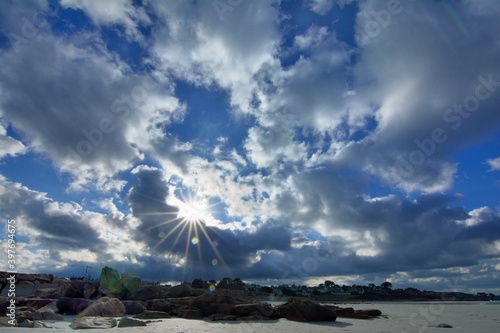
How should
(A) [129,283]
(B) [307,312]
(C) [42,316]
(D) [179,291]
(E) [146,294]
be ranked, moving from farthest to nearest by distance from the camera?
(A) [129,283] < (D) [179,291] < (E) [146,294] < (B) [307,312] < (C) [42,316]

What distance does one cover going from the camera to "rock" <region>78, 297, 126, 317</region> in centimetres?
2214

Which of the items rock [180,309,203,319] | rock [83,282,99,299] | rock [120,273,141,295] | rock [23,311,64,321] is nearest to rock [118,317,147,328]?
rock [180,309,203,319]

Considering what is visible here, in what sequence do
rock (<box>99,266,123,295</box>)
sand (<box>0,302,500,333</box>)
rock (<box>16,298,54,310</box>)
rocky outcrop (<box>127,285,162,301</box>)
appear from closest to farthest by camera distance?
sand (<box>0,302,500,333</box>), rock (<box>16,298,54,310</box>), rocky outcrop (<box>127,285,162,301</box>), rock (<box>99,266,123,295</box>)

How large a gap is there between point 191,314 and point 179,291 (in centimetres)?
1312

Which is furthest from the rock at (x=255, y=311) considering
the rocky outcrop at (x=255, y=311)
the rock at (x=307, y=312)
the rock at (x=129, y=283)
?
the rock at (x=129, y=283)

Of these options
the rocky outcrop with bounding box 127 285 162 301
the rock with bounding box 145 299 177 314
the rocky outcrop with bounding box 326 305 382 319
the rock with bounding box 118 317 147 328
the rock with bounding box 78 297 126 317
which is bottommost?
the rocky outcrop with bounding box 326 305 382 319

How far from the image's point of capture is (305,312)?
80.0 ft

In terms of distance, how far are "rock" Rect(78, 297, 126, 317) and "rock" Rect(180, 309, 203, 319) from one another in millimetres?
4994

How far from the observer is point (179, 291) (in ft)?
120

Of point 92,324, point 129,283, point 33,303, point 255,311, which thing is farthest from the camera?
point 129,283

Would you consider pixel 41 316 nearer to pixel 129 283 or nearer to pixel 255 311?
pixel 255 311

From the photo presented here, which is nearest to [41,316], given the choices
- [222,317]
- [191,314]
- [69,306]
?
[69,306]

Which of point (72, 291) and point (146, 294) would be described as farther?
point (146, 294)

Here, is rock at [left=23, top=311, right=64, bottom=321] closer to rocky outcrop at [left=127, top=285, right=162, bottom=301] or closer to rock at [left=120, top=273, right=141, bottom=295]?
rocky outcrop at [left=127, top=285, right=162, bottom=301]
